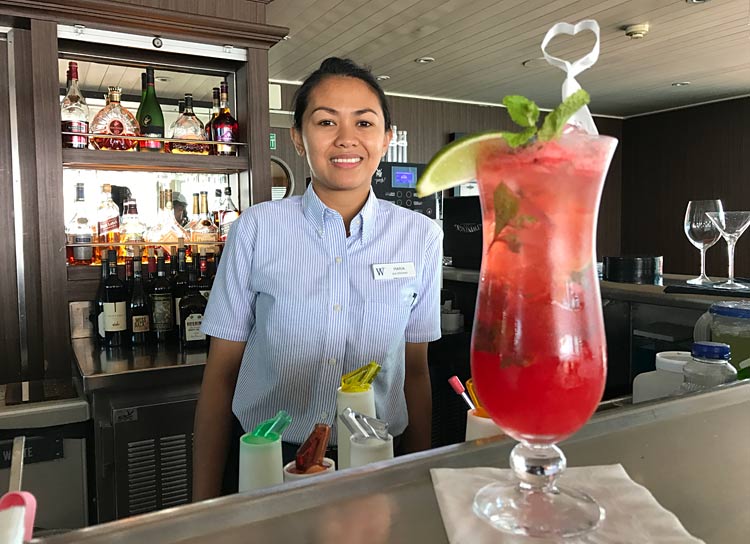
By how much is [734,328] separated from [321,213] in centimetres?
97

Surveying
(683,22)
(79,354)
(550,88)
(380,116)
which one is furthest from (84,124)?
(550,88)

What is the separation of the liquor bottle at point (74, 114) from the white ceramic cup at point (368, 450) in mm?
2063

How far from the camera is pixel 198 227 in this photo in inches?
111

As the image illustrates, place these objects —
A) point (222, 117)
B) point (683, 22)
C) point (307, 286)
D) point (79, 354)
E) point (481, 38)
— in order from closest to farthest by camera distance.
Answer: point (307, 286), point (79, 354), point (222, 117), point (683, 22), point (481, 38)

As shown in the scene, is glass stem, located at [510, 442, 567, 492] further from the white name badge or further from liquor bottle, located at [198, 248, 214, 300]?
liquor bottle, located at [198, 248, 214, 300]

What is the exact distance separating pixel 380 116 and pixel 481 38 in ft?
11.3

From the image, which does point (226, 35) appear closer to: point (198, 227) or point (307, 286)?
point (198, 227)

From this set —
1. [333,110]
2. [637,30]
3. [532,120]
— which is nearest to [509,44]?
[637,30]

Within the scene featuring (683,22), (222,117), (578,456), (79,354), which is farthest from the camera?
(683,22)

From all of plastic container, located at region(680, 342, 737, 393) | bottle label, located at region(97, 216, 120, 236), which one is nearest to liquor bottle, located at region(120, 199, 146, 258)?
bottle label, located at region(97, 216, 120, 236)

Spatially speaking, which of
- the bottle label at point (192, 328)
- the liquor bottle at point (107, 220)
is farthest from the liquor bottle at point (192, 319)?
the liquor bottle at point (107, 220)

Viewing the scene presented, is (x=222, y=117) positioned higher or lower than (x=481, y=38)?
lower

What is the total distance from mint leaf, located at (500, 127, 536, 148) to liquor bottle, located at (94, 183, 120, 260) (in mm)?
2287

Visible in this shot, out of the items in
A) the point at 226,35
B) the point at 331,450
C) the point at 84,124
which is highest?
the point at 226,35
